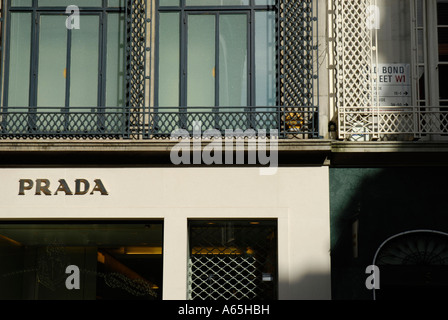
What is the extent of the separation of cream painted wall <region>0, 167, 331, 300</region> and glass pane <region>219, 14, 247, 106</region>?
5.68ft

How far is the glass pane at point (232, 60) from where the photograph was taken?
1568 cm

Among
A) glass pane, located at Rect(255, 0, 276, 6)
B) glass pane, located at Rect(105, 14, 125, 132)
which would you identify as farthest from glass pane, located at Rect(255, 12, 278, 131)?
glass pane, located at Rect(105, 14, 125, 132)

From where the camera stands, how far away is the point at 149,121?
1527 cm

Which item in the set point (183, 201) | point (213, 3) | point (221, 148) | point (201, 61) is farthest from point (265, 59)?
point (183, 201)

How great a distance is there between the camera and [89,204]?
1477cm

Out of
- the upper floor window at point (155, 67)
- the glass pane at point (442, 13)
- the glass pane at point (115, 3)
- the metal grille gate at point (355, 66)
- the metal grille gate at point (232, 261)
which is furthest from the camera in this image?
the glass pane at point (115, 3)

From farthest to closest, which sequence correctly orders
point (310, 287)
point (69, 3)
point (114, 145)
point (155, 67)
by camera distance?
point (69, 3) < point (155, 67) < point (114, 145) < point (310, 287)

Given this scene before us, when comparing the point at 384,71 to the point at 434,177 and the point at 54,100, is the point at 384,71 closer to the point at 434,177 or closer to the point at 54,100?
the point at 434,177

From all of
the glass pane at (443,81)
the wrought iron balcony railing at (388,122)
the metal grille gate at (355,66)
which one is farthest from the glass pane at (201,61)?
the glass pane at (443,81)

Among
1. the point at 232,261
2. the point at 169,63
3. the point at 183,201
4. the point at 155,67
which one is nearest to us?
the point at 183,201

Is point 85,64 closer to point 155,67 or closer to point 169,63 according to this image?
point 155,67

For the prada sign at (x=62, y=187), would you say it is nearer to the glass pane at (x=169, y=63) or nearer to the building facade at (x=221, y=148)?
the building facade at (x=221, y=148)

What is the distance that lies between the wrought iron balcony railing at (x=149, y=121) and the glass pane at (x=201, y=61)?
316 millimetres

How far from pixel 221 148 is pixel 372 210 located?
320 cm
